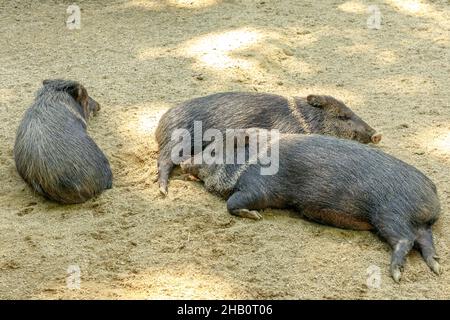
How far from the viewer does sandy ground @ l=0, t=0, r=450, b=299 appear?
12.1 feet

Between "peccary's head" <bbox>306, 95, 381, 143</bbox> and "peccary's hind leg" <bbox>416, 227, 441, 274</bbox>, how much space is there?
1.24 meters

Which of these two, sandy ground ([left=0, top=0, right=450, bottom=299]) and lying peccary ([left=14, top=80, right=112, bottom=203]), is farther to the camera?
lying peccary ([left=14, top=80, right=112, bottom=203])

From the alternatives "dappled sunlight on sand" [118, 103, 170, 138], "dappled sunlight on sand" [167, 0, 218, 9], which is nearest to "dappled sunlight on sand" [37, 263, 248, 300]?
"dappled sunlight on sand" [118, 103, 170, 138]

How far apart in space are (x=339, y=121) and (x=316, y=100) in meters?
0.23

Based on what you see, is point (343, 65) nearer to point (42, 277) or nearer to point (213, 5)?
point (213, 5)

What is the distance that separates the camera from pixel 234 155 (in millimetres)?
4574

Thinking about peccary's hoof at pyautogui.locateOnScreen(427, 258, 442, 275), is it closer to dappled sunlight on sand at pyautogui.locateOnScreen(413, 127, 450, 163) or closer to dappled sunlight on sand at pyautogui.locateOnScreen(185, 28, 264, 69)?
dappled sunlight on sand at pyautogui.locateOnScreen(413, 127, 450, 163)

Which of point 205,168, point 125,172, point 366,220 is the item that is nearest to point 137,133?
point 125,172

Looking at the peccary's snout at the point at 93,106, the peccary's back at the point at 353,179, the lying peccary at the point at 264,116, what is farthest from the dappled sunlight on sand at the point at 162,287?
the peccary's snout at the point at 93,106

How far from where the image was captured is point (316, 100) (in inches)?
205

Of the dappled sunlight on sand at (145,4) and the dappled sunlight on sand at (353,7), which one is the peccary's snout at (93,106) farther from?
the dappled sunlight on sand at (353,7)

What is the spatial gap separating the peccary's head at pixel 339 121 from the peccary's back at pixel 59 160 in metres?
1.63

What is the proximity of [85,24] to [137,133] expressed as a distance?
275 cm

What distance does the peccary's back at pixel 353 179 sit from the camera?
402 centimetres
